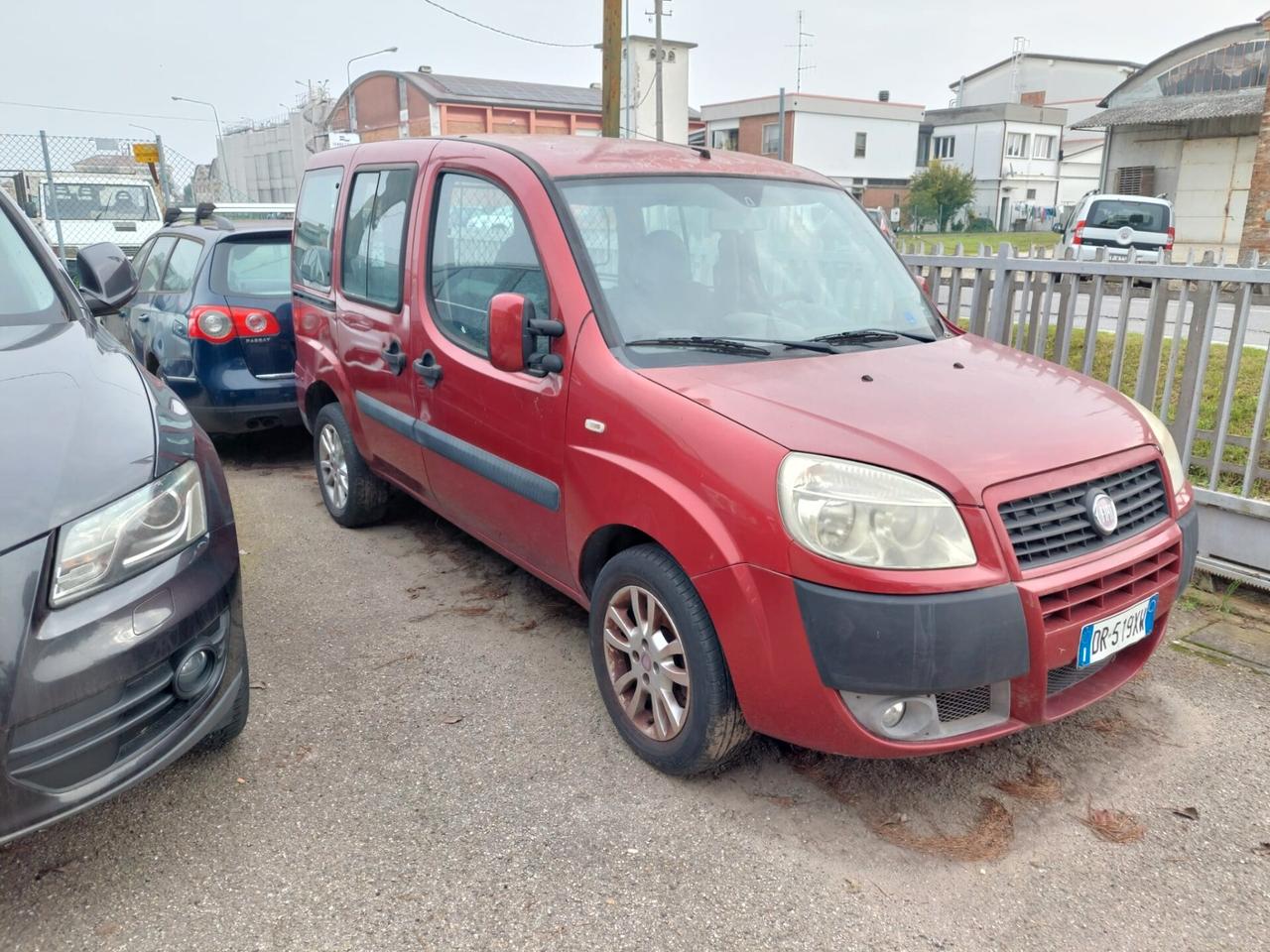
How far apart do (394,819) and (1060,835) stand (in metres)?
1.89

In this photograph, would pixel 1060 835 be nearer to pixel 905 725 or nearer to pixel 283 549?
pixel 905 725

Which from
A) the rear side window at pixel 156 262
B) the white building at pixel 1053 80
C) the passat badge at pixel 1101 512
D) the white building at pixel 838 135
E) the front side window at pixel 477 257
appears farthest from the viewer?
the white building at pixel 1053 80

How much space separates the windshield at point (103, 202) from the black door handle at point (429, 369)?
14.2 m

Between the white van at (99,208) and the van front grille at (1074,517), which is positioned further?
the white van at (99,208)

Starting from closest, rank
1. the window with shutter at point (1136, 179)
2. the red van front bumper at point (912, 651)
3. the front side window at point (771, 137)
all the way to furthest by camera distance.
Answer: the red van front bumper at point (912, 651), the window with shutter at point (1136, 179), the front side window at point (771, 137)

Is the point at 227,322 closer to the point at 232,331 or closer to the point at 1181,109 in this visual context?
the point at 232,331

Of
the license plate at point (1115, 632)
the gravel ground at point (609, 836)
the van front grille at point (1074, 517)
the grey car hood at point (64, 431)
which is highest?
the grey car hood at point (64, 431)

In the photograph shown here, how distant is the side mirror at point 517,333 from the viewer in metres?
3.10

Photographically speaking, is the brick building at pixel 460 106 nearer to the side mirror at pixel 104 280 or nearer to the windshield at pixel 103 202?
the windshield at pixel 103 202

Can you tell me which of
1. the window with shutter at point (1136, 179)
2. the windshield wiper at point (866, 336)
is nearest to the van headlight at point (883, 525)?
the windshield wiper at point (866, 336)

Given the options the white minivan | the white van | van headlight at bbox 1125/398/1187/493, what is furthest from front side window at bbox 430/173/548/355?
the white minivan

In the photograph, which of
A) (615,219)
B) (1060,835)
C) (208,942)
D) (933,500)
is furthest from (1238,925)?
(615,219)

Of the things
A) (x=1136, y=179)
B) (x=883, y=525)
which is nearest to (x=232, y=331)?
(x=883, y=525)

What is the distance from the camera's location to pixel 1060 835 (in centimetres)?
270
